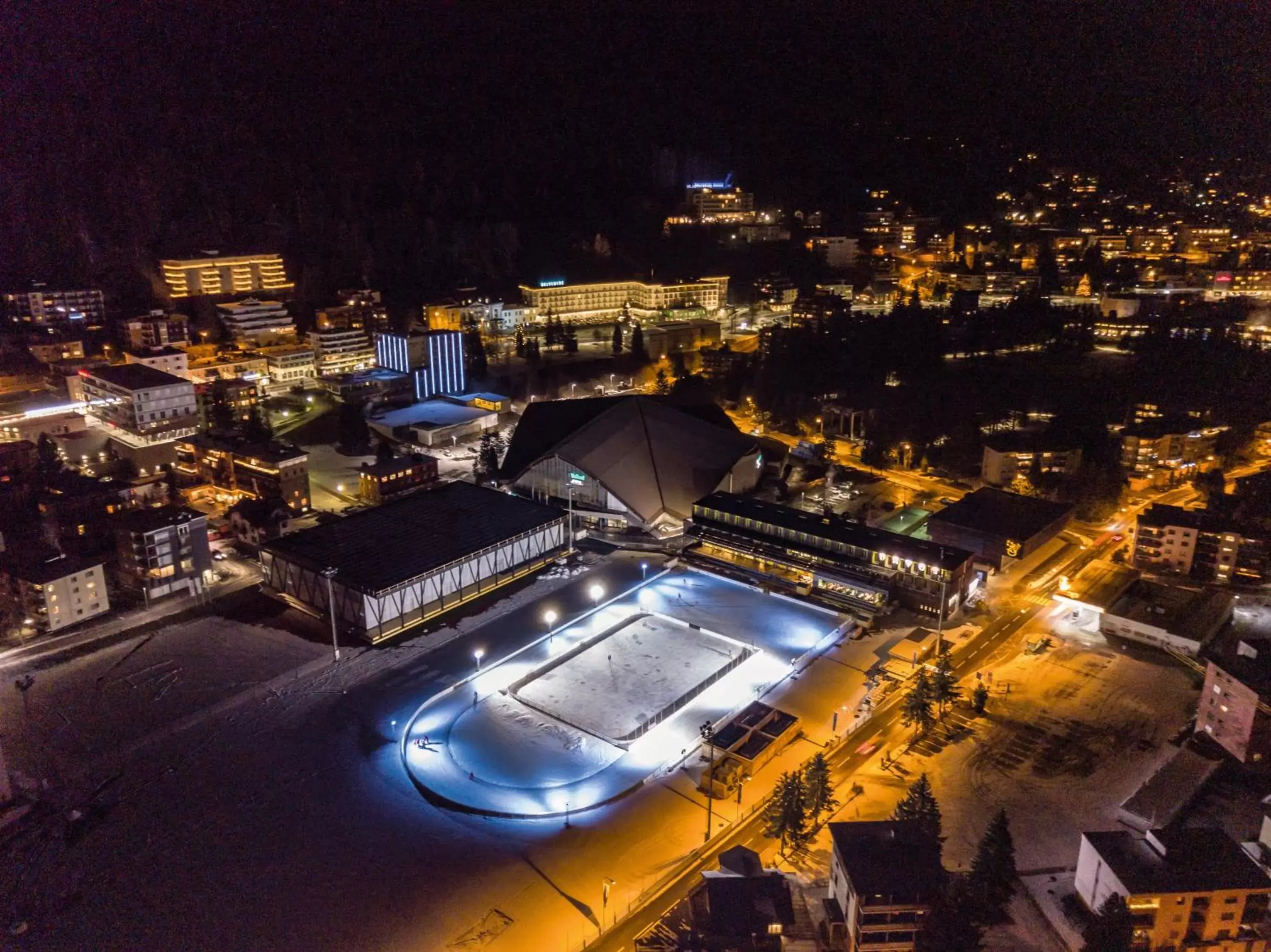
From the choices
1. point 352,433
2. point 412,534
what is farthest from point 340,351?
point 412,534

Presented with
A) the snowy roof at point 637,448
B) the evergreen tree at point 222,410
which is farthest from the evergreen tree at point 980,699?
the evergreen tree at point 222,410

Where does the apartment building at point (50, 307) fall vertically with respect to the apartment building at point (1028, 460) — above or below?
above

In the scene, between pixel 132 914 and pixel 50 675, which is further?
pixel 50 675

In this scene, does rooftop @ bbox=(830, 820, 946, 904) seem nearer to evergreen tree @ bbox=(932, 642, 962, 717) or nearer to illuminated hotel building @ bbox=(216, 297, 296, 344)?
evergreen tree @ bbox=(932, 642, 962, 717)

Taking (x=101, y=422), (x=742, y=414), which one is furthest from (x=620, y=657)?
(x=101, y=422)

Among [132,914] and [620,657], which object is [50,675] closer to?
[132,914]

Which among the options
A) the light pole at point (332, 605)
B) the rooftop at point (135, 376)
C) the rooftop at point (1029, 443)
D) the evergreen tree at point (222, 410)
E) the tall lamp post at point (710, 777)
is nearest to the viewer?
the tall lamp post at point (710, 777)

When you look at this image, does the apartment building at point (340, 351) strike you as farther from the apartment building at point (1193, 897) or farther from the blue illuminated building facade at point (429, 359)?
the apartment building at point (1193, 897)
